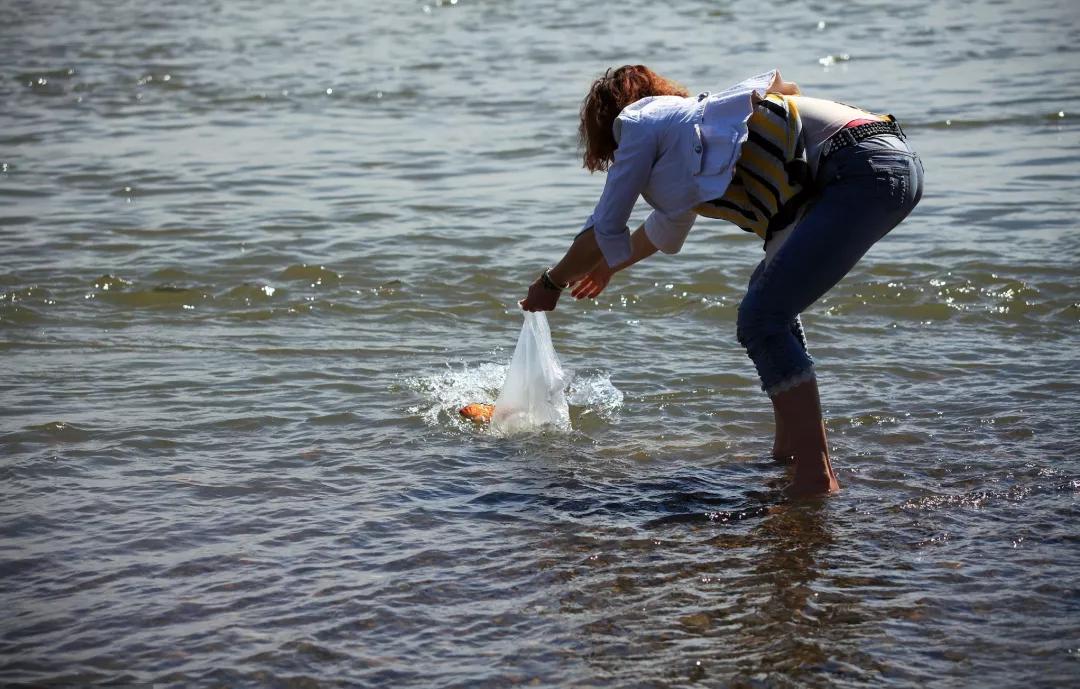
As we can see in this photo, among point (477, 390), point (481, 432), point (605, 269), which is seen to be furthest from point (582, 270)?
point (477, 390)

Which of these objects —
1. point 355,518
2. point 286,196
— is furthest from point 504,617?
point 286,196

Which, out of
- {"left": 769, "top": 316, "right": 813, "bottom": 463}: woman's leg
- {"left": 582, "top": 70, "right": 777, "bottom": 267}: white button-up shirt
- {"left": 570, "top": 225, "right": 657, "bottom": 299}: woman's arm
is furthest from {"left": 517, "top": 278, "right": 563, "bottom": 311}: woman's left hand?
{"left": 769, "top": 316, "right": 813, "bottom": 463}: woman's leg

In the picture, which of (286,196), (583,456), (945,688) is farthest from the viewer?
(286,196)

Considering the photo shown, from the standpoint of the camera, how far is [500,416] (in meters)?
5.85

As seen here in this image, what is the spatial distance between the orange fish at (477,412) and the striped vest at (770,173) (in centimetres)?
173

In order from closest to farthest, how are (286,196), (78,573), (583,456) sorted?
(78,573) < (583,456) < (286,196)

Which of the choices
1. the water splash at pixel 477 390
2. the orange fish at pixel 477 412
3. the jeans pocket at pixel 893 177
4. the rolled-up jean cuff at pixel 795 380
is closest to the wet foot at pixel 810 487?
the rolled-up jean cuff at pixel 795 380

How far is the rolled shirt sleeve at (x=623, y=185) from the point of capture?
4.40 m

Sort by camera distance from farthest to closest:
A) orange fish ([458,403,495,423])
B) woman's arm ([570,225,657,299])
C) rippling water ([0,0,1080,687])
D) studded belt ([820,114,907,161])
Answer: orange fish ([458,403,495,423]), woman's arm ([570,225,657,299]), studded belt ([820,114,907,161]), rippling water ([0,0,1080,687])

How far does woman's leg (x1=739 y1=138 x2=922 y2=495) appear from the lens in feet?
14.6

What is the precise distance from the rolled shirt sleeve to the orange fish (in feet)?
5.11

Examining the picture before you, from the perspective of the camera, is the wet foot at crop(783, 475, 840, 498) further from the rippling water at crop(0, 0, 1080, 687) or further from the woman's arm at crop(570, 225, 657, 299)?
the woman's arm at crop(570, 225, 657, 299)

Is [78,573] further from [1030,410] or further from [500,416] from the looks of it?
[1030,410]

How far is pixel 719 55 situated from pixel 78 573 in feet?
43.4
